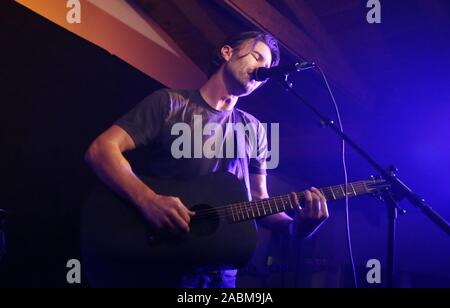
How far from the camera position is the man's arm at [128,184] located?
1537 mm

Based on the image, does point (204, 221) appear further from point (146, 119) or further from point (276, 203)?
point (146, 119)

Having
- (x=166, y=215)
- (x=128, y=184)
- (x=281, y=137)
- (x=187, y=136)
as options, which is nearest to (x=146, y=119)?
(x=187, y=136)

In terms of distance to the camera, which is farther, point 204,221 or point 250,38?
point 250,38

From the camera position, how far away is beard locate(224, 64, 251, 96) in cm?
203

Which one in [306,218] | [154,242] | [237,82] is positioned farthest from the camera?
[237,82]

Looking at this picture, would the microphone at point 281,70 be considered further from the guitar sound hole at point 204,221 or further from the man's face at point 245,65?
the guitar sound hole at point 204,221

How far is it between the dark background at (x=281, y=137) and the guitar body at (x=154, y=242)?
14.9 inches

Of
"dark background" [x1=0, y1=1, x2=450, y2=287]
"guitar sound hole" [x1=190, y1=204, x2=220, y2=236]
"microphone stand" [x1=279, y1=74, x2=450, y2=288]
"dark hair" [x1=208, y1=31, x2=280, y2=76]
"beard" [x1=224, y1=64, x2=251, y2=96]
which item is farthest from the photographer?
"dark hair" [x1=208, y1=31, x2=280, y2=76]

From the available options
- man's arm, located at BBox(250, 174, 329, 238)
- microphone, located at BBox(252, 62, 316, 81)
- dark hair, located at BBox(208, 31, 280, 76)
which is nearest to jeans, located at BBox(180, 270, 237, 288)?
man's arm, located at BBox(250, 174, 329, 238)

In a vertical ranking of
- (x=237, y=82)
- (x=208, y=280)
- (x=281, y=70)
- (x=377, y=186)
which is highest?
(x=237, y=82)

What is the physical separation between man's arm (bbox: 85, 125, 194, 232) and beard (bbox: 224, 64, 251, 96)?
0.64 metres

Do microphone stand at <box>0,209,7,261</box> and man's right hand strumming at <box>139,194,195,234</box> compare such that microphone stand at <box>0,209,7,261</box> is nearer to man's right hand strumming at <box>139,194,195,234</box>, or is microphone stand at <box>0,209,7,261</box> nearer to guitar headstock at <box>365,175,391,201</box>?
man's right hand strumming at <box>139,194,195,234</box>

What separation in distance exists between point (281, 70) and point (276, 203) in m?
0.60

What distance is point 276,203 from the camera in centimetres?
175
